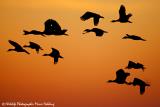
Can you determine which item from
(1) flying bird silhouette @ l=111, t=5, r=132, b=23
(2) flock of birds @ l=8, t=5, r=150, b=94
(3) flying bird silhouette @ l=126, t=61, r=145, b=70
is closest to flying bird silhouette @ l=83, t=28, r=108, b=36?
(2) flock of birds @ l=8, t=5, r=150, b=94

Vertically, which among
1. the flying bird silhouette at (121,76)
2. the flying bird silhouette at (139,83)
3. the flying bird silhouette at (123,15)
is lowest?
the flying bird silhouette at (139,83)

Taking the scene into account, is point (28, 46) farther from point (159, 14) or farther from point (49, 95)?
point (159, 14)

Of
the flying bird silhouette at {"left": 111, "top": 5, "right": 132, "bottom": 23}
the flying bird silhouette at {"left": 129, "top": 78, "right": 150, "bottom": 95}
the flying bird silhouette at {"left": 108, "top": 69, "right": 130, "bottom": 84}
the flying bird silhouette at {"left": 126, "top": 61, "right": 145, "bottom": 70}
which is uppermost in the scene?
the flying bird silhouette at {"left": 111, "top": 5, "right": 132, "bottom": 23}

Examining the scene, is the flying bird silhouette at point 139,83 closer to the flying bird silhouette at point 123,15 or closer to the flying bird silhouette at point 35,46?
the flying bird silhouette at point 123,15

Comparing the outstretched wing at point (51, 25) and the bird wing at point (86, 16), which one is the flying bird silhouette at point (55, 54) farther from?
A: the bird wing at point (86, 16)

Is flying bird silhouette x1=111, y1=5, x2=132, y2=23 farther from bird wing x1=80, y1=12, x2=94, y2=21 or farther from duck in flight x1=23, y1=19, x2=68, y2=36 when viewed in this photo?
duck in flight x1=23, y1=19, x2=68, y2=36

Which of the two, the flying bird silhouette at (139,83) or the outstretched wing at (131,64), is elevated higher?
the outstretched wing at (131,64)

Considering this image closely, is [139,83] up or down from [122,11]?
down

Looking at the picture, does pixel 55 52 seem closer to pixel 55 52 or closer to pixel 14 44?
pixel 55 52

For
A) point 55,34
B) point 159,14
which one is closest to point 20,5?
point 55,34

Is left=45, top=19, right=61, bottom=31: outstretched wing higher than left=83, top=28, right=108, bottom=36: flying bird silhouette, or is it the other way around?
left=45, top=19, right=61, bottom=31: outstretched wing

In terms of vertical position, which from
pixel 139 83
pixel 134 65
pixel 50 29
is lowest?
pixel 139 83

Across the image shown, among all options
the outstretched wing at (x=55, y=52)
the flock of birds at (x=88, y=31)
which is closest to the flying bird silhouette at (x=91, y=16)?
the flock of birds at (x=88, y=31)

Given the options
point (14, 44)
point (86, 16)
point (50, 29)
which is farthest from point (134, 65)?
point (14, 44)
